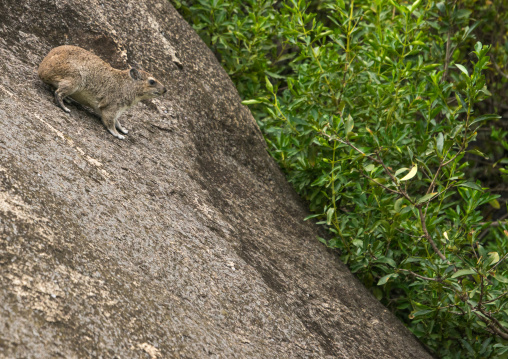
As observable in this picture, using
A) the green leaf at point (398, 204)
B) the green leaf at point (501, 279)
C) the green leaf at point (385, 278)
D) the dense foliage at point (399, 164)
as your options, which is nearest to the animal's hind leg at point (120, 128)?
the dense foliage at point (399, 164)

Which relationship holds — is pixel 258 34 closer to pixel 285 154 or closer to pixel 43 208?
pixel 285 154

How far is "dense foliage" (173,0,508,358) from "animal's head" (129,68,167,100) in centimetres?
113

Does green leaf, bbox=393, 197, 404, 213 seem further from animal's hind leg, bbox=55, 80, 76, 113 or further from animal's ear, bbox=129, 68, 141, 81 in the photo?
animal's hind leg, bbox=55, 80, 76, 113

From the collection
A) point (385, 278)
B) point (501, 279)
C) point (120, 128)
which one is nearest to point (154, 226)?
point (120, 128)

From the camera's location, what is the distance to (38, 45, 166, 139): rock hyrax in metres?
4.71

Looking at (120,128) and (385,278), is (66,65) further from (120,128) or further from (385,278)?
(385,278)

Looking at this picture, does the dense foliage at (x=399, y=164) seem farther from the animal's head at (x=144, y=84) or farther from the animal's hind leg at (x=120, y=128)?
the animal's hind leg at (x=120, y=128)

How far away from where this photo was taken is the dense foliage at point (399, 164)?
515cm

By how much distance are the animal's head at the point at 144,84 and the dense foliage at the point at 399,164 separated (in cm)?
113

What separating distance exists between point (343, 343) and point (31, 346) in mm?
2645

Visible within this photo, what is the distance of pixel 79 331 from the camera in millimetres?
2969

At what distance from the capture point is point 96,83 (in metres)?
5.08

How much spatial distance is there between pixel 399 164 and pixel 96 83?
10.9ft

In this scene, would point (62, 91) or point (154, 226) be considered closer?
point (154, 226)
